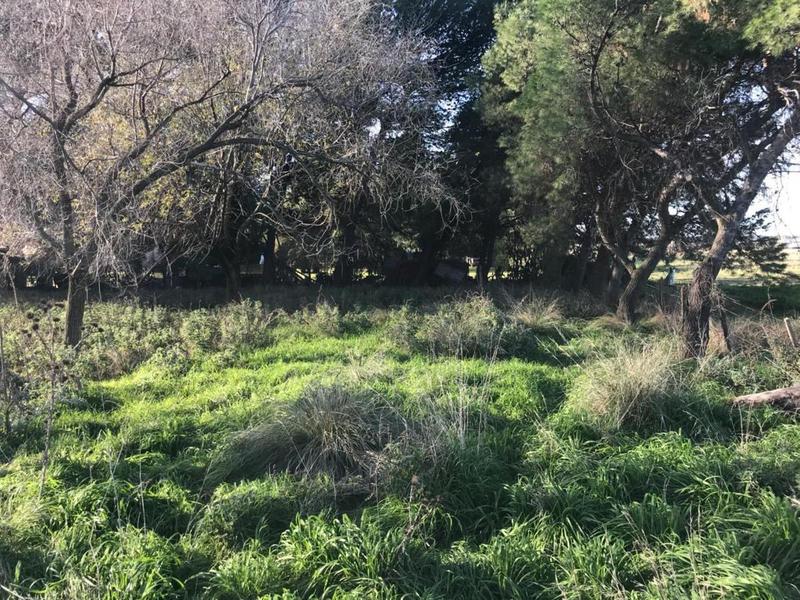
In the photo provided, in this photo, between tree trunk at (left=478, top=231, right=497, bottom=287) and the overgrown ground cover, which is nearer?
the overgrown ground cover

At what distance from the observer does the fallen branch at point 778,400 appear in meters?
5.29

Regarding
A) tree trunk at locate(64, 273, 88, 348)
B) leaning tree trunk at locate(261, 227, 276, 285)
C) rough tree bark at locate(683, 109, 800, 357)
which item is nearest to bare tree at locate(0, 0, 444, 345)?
tree trunk at locate(64, 273, 88, 348)

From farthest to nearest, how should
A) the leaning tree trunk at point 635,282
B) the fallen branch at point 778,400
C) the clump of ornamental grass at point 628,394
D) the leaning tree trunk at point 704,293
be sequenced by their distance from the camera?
the leaning tree trunk at point 635,282, the leaning tree trunk at point 704,293, the fallen branch at point 778,400, the clump of ornamental grass at point 628,394

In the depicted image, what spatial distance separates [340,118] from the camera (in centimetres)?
988

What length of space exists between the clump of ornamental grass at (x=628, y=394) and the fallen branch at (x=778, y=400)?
0.52 m

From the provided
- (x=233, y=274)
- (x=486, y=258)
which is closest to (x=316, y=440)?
(x=233, y=274)

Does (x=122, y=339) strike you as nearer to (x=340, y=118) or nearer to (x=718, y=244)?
(x=340, y=118)

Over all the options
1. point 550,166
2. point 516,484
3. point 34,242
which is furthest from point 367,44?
point 516,484

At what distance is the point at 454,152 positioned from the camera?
16.2 metres

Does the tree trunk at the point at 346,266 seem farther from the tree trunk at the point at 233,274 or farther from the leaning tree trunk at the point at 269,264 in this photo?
the tree trunk at the point at 233,274

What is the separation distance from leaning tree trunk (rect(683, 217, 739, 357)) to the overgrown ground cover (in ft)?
2.90

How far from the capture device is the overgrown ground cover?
3.19m

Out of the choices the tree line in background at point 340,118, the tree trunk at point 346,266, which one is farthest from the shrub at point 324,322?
the tree trunk at point 346,266

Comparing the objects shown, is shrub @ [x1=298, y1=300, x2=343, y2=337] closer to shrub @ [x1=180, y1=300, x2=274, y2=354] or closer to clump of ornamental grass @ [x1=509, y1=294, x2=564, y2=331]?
shrub @ [x1=180, y1=300, x2=274, y2=354]
